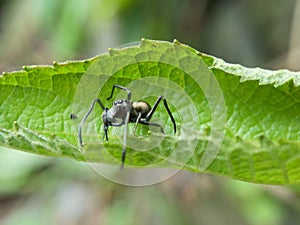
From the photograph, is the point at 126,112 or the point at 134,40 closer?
the point at 126,112

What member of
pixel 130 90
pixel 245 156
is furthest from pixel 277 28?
pixel 245 156

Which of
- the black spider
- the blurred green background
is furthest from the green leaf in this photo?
the blurred green background

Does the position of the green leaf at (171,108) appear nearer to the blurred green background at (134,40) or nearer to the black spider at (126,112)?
the black spider at (126,112)

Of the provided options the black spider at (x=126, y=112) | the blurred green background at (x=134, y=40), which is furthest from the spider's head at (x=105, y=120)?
the blurred green background at (x=134, y=40)

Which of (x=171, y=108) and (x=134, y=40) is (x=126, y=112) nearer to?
(x=171, y=108)

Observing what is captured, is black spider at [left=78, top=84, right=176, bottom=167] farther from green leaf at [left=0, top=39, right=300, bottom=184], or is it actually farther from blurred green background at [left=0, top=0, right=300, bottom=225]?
blurred green background at [left=0, top=0, right=300, bottom=225]

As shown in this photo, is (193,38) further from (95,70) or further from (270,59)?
(95,70)

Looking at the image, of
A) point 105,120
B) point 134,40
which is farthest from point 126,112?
point 134,40

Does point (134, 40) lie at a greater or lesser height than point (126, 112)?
greater
